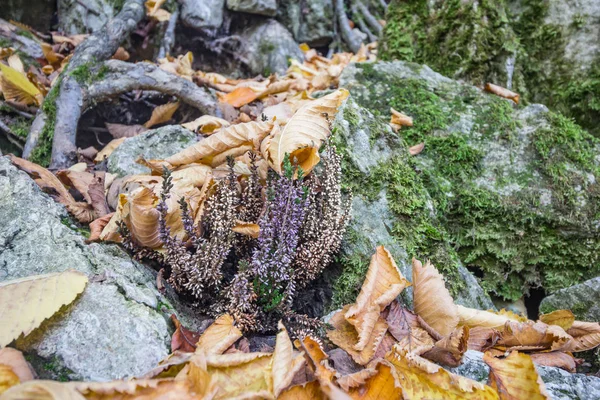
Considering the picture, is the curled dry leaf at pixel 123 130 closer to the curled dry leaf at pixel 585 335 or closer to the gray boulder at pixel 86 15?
the gray boulder at pixel 86 15

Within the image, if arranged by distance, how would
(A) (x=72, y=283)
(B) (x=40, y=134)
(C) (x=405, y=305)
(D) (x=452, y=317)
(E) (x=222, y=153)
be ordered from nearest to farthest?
(A) (x=72, y=283) → (D) (x=452, y=317) → (C) (x=405, y=305) → (E) (x=222, y=153) → (B) (x=40, y=134)

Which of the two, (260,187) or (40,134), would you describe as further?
(40,134)

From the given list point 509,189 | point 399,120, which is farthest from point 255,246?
point 509,189

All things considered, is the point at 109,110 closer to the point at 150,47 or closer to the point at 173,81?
the point at 173,81

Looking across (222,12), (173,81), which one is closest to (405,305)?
(173,81)

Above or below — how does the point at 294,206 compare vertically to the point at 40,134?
above
